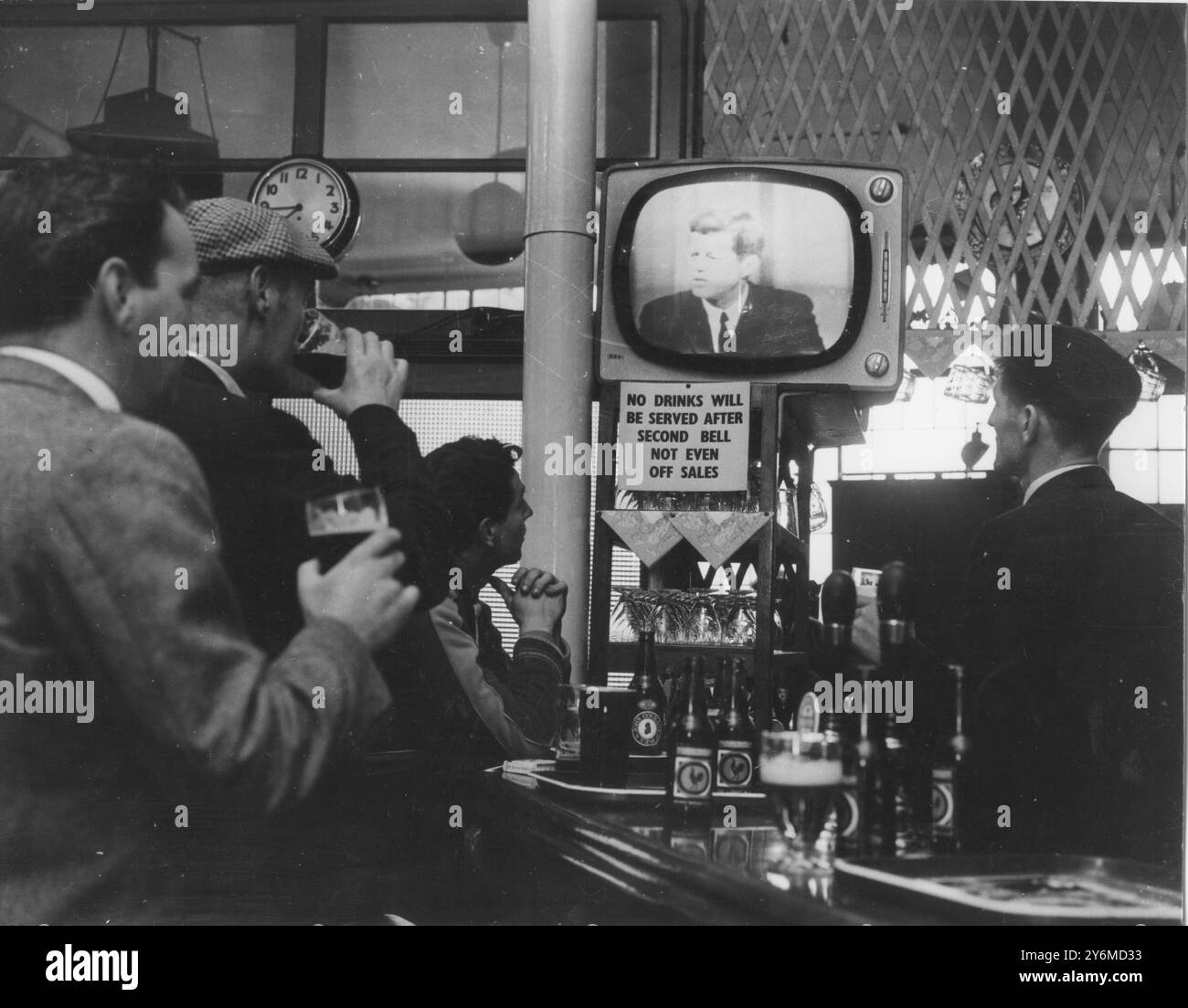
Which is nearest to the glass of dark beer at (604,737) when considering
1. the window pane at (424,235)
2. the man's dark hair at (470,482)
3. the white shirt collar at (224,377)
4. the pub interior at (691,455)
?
the pub interior at (691,455)

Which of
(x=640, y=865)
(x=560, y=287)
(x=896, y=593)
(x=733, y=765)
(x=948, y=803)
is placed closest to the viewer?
(x=640, y=865)

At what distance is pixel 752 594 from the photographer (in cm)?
260

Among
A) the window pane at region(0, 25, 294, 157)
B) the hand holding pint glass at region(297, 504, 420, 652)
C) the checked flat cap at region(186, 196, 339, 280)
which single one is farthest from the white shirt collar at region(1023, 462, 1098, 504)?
the window pane at region(0, 25, 294, 157)

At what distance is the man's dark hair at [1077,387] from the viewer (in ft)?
8.55

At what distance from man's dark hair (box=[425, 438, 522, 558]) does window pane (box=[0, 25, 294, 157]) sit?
0.92 metres

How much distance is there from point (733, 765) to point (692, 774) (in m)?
0.14

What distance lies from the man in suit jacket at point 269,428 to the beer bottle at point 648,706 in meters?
0.47

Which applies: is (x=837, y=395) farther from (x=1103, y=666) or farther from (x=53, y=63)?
(x=53, y=63)

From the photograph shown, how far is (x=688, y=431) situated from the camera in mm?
2615

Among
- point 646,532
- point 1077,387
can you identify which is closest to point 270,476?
point 646,532

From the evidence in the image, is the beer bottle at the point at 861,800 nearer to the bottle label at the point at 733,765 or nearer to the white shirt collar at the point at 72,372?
the bottle label at the point at 733,765

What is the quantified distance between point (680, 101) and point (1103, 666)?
1832mm

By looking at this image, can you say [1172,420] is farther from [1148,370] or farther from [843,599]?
[843,599]
